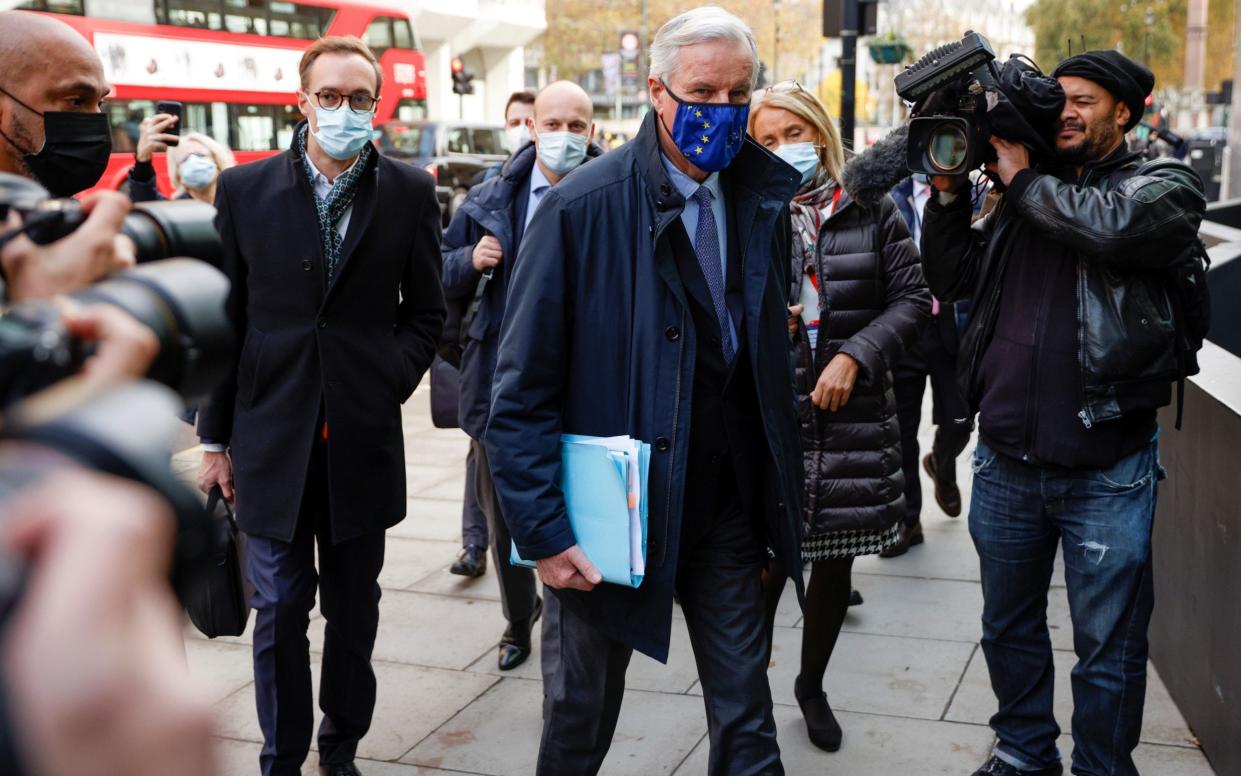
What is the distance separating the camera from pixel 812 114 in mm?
4367

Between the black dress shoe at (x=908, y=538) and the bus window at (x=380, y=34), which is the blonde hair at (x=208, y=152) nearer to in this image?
the black dress shoe at (x=908, y=538)

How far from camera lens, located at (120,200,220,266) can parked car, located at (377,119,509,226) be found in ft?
79.8

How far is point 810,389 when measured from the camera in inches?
167

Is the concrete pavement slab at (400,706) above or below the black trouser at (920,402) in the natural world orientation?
below

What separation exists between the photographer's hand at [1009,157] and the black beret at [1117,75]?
0.25 m

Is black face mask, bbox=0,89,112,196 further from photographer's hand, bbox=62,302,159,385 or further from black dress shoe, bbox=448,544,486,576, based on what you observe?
black dress shoe, bbox=448,544,486,576

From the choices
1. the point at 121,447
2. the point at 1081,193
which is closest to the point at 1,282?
the point at 121,447

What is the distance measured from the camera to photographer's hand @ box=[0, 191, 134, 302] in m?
1.35

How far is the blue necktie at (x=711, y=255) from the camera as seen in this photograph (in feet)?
10.2

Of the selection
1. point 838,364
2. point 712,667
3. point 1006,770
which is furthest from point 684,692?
point 712,667

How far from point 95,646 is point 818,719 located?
3683 millimetres

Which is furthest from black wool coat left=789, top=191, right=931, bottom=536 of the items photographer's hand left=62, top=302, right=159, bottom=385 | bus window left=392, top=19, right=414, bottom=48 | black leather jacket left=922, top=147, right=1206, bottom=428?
bus window left=392, top=19, right=414, bottom=48

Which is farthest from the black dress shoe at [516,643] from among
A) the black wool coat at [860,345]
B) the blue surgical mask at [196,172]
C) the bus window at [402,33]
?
the bus window at [402,33]

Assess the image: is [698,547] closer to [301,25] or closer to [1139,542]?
[1139,542]
